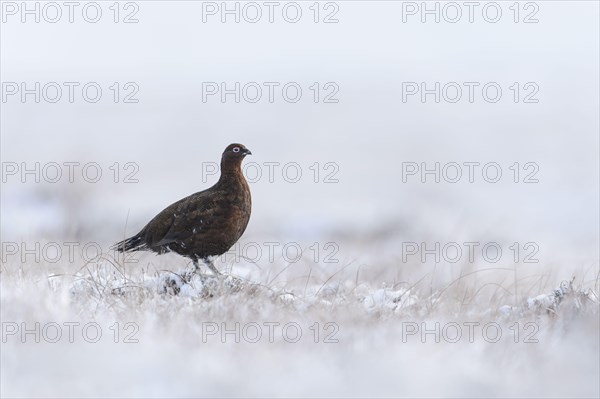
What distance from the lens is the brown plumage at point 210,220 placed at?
9195 mm

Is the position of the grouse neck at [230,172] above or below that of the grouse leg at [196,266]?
above

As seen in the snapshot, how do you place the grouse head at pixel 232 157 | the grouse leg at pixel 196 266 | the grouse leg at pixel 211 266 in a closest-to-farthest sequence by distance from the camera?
the grouse leg at pixel 211 266
the grouse leg at pixel 196 266
the grouse head at pixel 232 157

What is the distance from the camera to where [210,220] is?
362 inches

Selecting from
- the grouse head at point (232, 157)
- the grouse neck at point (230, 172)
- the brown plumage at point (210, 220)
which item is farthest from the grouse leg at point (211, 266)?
the grouse head at point (232, 157)

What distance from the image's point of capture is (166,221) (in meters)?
9.45

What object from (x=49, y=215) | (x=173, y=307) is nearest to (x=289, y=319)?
(x=173, y=307)

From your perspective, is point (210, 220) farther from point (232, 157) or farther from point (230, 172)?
point (232, 157)

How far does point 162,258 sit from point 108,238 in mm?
7384

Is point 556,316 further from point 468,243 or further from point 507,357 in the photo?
point 468,243

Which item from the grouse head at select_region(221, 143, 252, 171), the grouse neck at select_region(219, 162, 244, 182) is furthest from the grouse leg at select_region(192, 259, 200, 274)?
the grouse head at select_region(221, 143, 252, 171)

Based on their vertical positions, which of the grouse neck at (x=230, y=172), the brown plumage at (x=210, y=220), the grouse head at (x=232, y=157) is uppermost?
the grouse head at (x=232, y=157)

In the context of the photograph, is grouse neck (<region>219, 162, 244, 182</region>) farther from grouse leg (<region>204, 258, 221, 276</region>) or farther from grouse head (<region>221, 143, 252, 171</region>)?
grouse leg (<region>204, 258, 221, 276</region>)

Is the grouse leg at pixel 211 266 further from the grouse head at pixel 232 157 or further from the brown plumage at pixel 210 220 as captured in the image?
the grouse head at pixel 232 157

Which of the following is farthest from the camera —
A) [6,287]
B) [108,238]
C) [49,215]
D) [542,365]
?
[49,215]
